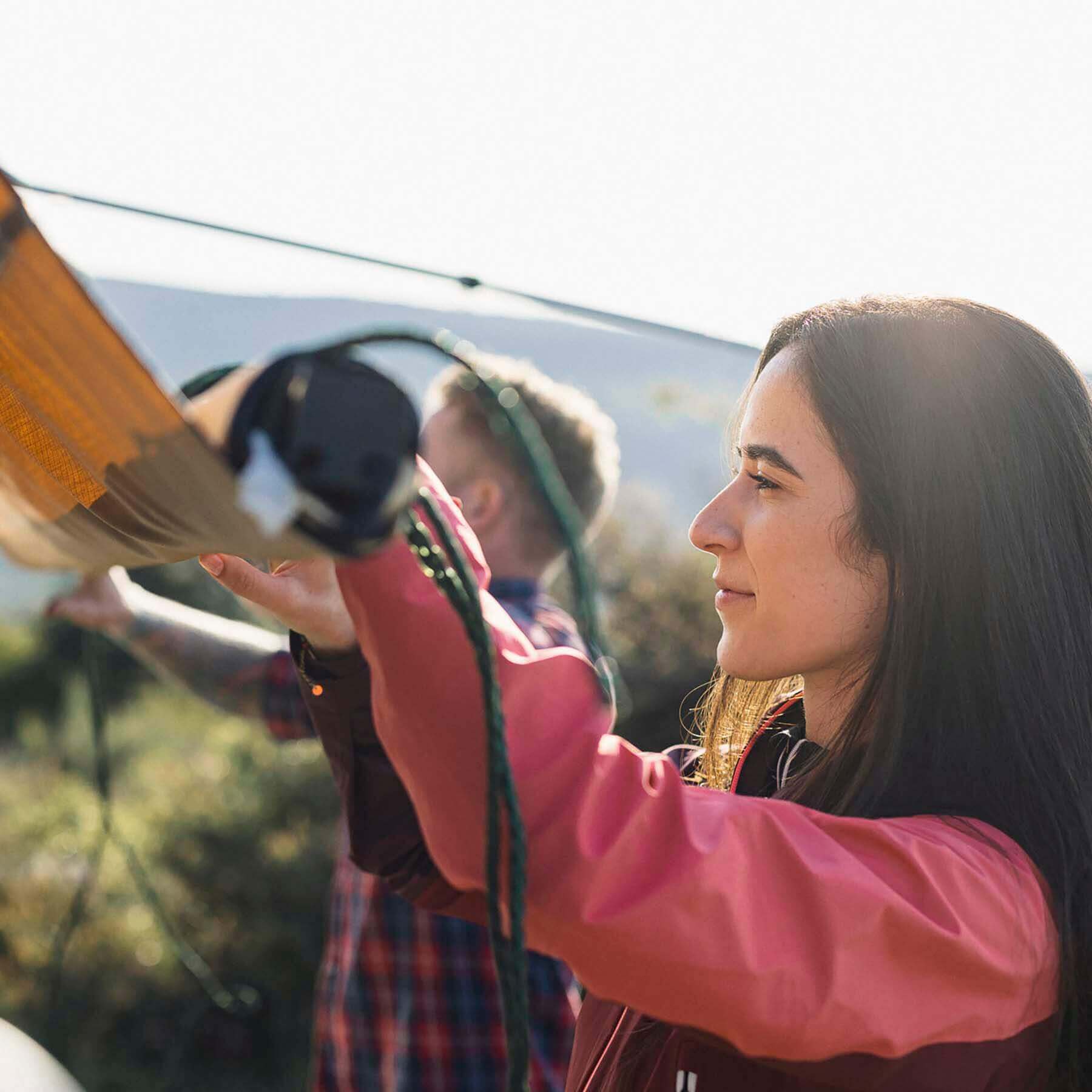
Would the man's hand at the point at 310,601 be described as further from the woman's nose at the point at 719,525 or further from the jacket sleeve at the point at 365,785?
the woman's nose at the point at 719,525

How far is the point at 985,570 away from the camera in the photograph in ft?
3.75

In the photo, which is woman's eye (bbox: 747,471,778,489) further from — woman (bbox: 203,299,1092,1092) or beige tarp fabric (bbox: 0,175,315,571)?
beige tarp fabric (bbox: 0,175,315,571)

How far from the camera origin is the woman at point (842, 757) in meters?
0.75

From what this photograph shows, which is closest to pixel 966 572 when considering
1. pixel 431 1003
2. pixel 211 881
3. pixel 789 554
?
pixel 789 554

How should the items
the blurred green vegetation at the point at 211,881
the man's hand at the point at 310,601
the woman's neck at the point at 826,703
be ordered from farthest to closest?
the blurred green vegetation at the point at 211,881, the woman's neck at the point at 826,703, the man's hand at the point at 310,601

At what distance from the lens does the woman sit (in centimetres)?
75

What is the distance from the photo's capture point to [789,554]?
113 cm

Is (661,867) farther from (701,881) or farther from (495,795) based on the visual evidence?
(495,795)

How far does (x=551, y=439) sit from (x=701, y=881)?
1.88 meters

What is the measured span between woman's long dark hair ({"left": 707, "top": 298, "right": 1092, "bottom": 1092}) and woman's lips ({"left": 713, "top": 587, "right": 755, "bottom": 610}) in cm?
12

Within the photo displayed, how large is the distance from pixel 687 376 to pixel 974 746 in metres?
6.60

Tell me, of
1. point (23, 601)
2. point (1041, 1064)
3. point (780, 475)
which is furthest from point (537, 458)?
point (23, 601)

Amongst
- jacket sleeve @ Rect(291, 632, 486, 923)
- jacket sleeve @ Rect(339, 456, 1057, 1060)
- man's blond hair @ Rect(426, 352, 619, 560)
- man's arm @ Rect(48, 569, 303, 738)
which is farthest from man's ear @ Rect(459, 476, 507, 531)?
jacket sleeve @ Rect(339, 456, 1057, 1060)

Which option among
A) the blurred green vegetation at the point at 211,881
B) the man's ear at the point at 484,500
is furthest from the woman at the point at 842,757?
the blurred green vegetation at the point at 211,881
